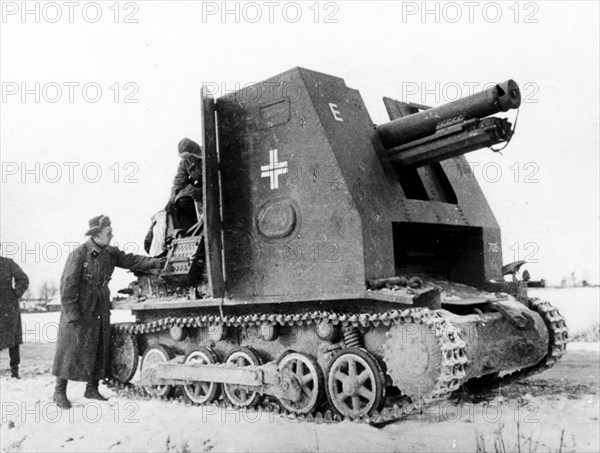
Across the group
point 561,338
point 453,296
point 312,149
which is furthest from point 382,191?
point 561,338

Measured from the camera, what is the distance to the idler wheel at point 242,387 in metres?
7.43

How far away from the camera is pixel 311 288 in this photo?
6.95 meters

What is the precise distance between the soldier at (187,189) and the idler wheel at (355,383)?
9.17ft

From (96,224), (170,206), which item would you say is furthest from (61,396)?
(170,206)

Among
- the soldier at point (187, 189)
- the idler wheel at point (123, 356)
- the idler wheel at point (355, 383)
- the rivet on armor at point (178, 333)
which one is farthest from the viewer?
the idler wheel at point (123, 356)

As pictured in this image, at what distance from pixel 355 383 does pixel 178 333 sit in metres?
2.60

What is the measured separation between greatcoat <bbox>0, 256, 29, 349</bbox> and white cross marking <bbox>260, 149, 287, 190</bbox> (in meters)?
5.09

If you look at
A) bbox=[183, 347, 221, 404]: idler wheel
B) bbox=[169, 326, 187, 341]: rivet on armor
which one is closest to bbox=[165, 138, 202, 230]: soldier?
bbox=[169, 326, 187, 341]: rivet on armor

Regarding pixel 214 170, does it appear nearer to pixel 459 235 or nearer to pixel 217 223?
pixel 217 223

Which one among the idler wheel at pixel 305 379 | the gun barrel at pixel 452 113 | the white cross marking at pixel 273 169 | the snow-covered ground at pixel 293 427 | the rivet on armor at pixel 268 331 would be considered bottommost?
the snow-covered ground at pixel 293 427

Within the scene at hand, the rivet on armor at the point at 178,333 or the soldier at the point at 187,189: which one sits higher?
the soldier at the point at 187,189

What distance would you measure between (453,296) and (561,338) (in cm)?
168

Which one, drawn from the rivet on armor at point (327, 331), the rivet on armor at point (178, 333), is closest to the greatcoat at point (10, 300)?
the rivet on armor at point (178, 333)

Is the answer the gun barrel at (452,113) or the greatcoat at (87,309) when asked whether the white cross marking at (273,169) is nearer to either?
the gun barrel at (452,113)
